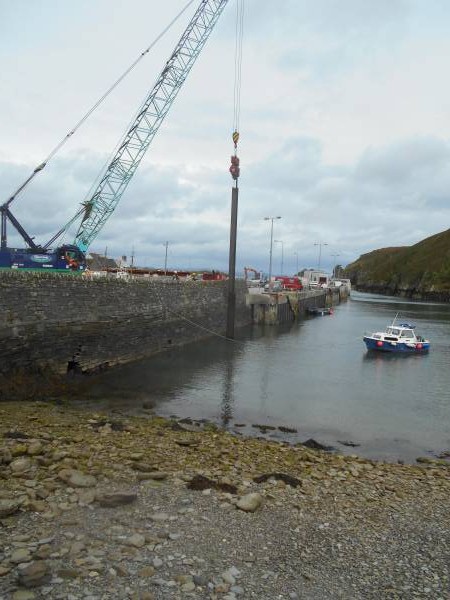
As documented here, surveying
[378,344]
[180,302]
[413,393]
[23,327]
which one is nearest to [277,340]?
[378,344]

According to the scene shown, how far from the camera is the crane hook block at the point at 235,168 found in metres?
53.5

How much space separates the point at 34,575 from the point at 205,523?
388 cm

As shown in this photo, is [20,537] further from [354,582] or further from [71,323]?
[71,323]

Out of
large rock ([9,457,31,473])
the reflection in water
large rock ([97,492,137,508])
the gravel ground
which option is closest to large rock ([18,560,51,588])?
the gravel ground

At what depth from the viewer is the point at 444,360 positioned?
48.9 metres

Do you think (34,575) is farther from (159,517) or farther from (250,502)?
(250,502)

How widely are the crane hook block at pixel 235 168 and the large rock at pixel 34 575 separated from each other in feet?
161

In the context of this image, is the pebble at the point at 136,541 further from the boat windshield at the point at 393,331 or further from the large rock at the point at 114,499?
the boat windshield at the point at 393,331

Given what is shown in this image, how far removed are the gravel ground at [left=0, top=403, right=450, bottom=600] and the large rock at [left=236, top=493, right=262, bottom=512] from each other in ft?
0.08

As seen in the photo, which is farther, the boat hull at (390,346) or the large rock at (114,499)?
the boat hull at (390,346)

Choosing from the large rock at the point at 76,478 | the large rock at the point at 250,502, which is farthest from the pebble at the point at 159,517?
the large rock at the point at 76,478

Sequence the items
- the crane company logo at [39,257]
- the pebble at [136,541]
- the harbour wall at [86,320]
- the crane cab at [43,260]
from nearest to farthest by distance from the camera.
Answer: the pebble at [136,541], the harbour wall at [86,320], the crane cab at [43,260], the crane company logo at [39,257]

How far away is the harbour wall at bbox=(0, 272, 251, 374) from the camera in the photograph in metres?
26.0

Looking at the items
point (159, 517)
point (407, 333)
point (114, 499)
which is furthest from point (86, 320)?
point (407, 333)
